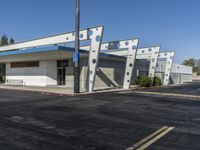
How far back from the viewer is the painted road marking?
532cm

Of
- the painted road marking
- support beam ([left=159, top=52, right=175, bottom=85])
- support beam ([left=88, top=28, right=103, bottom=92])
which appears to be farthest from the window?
the painted road marking

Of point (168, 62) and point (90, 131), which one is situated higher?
point (168, 62)

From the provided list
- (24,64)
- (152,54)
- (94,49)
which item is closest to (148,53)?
(152,54)

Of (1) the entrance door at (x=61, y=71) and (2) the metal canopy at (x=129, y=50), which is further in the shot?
(1) the entrance door at (x=61, y=71)

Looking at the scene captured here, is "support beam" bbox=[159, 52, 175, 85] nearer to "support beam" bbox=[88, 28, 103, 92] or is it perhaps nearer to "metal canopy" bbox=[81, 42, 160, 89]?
"metal canopy" bbox=[81, 42, 160, 89]

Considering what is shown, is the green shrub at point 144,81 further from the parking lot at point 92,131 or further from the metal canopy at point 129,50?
the parking lot at point 92,131

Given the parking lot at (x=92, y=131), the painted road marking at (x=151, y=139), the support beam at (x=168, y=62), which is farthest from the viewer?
the support beam at (x=168, y=62)

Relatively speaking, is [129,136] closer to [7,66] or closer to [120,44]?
[120,44]

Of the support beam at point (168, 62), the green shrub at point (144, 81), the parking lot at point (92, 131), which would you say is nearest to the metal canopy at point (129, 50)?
the green shrub at point (144, 81)

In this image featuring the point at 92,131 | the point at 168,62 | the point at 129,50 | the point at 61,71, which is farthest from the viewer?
the point at 168,62

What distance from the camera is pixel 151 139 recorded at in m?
5.97

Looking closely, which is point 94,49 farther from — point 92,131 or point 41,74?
point 92,131

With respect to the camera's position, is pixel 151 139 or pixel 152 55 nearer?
pixel 151 139

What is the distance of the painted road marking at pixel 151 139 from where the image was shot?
5320 mm
